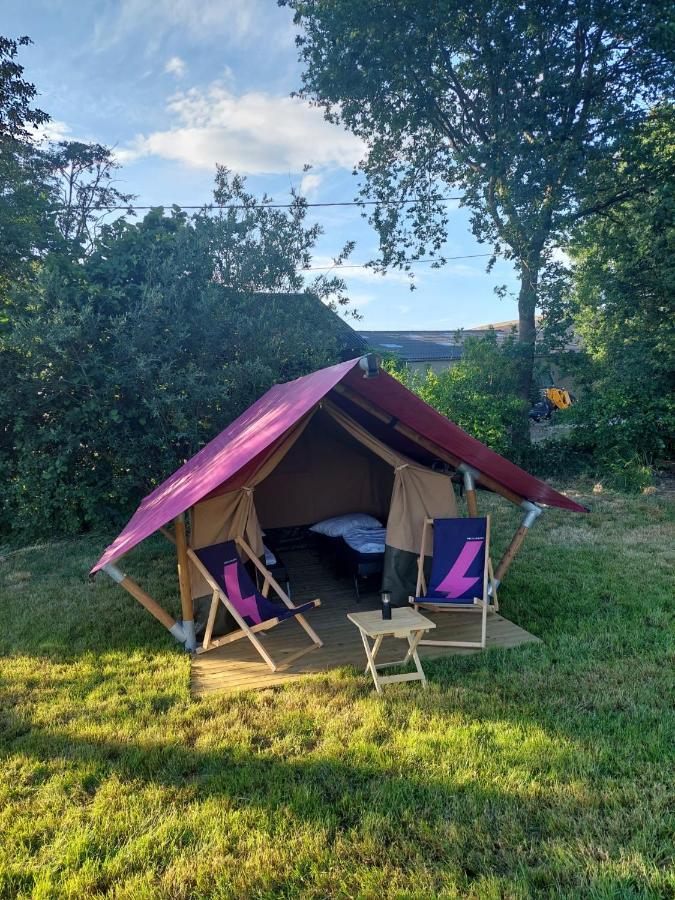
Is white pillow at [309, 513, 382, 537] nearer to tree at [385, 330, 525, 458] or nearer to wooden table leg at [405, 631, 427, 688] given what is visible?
wooden table leg at [405, 631, 427, 688]

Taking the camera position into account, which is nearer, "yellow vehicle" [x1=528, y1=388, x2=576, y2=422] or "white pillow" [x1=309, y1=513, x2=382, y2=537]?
"white pillow" [x1=309, y1=513, x2=382, y2=537]

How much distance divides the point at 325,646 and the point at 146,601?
5.03ft

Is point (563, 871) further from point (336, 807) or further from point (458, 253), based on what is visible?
point (458, 253)

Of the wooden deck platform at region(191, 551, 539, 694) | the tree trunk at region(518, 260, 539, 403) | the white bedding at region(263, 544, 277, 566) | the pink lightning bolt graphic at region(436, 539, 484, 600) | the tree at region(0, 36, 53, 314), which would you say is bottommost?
the wooden deck platform at region(191, 551, 539, 694)

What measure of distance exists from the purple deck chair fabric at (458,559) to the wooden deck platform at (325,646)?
0.39 meters

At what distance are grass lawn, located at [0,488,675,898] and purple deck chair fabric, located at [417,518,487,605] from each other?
64 cm

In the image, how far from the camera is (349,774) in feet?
9.19

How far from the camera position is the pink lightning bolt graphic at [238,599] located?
432 centimetres

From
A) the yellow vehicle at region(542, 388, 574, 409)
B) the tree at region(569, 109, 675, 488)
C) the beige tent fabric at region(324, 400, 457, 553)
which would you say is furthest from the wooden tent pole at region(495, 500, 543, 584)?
the yellow vehicle at region(542, 388, 574, 409)

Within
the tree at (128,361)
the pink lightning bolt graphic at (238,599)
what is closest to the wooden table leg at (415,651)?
the pink lightning bolt graphic at (238,599)

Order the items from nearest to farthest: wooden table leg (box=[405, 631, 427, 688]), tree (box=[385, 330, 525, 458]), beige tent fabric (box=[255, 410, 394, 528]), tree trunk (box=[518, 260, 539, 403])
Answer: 1. wooden table leg (box=[405, 631, 427, 688])
2. beige tent fabric (box=[255, 410, 394, 528])
3. tree (box=[385, 330, 525, 458])
4. tree trunk (box=[518, 260, 539, 403])

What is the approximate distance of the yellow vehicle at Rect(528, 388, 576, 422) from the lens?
2152 cm

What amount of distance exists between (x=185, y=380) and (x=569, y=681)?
6.33m

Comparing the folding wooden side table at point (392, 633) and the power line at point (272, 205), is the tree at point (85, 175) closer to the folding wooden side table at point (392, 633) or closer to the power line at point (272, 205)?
the power line at point (272, 205)
